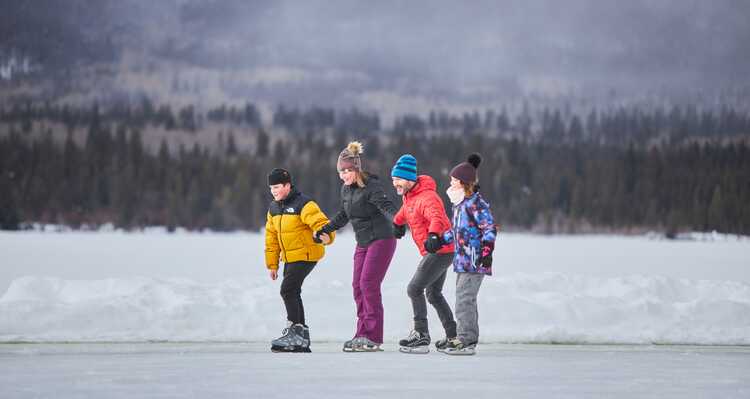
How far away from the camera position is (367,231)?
29.0 ft

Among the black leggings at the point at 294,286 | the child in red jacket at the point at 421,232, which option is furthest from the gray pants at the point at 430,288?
the black leggings at the point at 294,286

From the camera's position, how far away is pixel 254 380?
676 centimetres

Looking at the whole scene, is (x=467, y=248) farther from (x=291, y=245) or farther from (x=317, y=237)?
(x=291, y=245)

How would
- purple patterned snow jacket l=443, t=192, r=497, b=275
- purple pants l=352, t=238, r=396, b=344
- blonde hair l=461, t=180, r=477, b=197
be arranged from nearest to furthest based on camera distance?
purple patterned snow jacket l=443, t=192, r=497, b=275 → blonde hair l=461, t=180, r=477, b=197 → purple pants l=352, t=238, r=396, b=344

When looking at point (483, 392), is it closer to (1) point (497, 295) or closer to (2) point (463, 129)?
(1) point (497, 295)

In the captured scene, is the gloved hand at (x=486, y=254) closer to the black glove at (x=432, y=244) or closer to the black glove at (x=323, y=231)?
the black glove at (x=432, y=244)

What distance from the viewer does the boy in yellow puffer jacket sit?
8750mm

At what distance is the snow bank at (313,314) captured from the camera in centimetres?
1029

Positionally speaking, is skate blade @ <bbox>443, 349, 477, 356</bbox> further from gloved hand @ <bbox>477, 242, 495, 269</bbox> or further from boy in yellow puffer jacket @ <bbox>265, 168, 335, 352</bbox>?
boy in yellow puffer jacket @ <bbox>265, 168, 335, 352</bbox>

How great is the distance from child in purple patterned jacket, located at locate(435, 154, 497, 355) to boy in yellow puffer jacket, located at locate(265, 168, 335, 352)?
1.26m

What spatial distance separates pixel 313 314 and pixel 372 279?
9.60 ft

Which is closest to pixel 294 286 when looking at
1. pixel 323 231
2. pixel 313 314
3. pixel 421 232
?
pixel 323 231


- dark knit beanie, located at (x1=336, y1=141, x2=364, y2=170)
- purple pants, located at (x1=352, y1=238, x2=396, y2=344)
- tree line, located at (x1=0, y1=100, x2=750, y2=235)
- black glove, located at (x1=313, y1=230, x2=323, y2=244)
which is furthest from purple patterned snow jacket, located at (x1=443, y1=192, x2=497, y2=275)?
tree line, located at (x1=0, y1=100, x2=750, y2=235)

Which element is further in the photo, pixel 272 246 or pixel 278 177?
pixel 272 246
